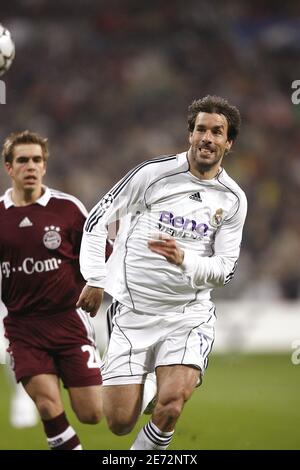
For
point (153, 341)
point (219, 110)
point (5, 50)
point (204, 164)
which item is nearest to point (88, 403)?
point (153, 341)

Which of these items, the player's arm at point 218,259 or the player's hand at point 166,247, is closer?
the player's hand at point 166,247

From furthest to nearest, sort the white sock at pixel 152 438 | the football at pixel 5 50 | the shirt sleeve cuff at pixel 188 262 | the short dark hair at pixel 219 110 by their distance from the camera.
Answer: the football at pixel 5 50
the short dark hair at pixel 219 110
the white sock at pixel 152 438
the shirt sleeve cuff at pixel 188 262

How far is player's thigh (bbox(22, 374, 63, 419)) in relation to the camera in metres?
4.94

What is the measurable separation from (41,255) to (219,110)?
4.41 feet

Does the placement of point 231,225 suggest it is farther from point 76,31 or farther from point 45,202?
point 76,31

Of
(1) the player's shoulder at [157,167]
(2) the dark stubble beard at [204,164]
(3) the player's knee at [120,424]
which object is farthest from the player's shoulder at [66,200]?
(3) the player's knee at [120,424]

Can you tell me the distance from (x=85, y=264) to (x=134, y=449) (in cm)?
100

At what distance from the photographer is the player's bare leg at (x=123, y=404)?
480 cm

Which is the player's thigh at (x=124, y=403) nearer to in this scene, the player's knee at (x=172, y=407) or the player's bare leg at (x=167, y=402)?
the player's bare leg at (x=167, y=402)

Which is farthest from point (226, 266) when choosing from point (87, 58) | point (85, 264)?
point (87, 58)

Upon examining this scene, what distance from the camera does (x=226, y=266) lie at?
4754 mm

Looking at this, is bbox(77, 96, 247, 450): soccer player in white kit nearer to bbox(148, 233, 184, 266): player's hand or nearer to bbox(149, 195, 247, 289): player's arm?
bbox(149, 195, 247, 289): player's arm

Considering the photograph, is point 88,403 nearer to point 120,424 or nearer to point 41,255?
point 120,424

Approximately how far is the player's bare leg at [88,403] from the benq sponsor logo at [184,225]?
1124 mm
